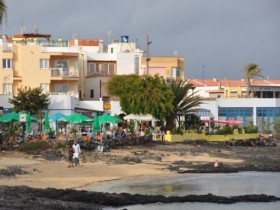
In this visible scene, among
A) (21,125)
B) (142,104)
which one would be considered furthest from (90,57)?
(21,125)

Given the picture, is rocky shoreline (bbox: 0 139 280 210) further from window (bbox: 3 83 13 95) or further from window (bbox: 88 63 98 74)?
window (bbox: 88 63 98 74)

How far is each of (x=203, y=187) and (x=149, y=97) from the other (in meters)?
26.7

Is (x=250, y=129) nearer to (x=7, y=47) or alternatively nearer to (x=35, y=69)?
(x=35, y=69)

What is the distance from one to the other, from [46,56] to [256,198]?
41949 millimetres

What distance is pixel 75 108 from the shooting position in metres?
67.4

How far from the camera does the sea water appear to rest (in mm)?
28422

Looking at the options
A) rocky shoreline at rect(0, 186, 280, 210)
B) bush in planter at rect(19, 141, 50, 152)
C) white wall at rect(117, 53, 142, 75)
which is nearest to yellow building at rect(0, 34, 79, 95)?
white wall at rect(117, 53, 142, 75)

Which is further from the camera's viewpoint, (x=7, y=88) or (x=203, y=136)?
→ (x=7, y=88)

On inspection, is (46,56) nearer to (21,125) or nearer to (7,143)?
(21,125)

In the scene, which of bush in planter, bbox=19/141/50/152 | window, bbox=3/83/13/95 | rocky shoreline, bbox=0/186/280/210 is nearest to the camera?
rocky shoreline, bbox=0/186/280/210

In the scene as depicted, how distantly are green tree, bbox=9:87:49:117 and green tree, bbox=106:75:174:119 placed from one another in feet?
23.5

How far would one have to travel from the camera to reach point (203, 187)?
35.3m

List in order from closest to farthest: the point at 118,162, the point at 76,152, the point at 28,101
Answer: the point at 76,152 < the point at 118,162 < the point at 28,101

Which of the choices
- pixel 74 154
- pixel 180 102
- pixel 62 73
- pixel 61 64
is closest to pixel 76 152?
pixel 74 154
